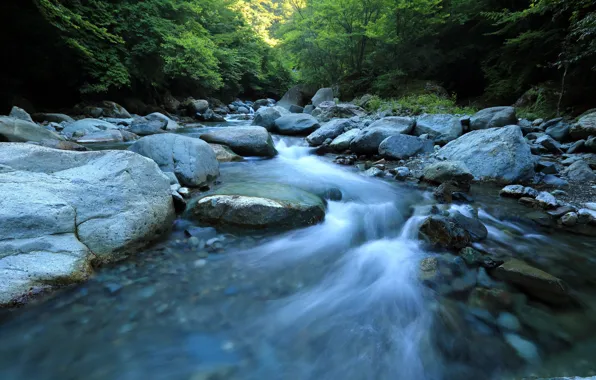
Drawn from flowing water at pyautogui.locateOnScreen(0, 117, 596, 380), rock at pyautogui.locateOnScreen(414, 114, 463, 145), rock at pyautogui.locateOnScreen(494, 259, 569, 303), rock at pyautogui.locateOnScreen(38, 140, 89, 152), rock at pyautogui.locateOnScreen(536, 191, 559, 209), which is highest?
rock at pyautogui.locateOnScreen(414, 114, 463, 145)

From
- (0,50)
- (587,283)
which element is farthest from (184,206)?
(0,50)

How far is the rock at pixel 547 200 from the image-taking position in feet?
12.6

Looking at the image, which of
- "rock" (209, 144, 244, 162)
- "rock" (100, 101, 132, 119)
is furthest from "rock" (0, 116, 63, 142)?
"rock" (100, 101, 132, 119)

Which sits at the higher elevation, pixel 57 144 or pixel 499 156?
pixel 499 156

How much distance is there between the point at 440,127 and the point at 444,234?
5.26 meters

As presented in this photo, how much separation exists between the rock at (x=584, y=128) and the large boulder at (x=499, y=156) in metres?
1.89

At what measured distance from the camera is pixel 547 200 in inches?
153

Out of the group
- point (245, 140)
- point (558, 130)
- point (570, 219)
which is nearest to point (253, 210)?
point (570, 219)

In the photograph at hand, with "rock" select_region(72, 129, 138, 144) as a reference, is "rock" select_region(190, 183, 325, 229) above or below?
below

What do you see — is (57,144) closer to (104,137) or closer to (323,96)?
(104,137)

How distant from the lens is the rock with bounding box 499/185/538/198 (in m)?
4.21

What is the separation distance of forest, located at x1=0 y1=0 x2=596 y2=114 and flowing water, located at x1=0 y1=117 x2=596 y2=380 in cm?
665

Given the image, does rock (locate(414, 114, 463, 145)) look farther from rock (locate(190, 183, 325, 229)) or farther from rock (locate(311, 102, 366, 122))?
rock (locate(190, 183, 325, 229))

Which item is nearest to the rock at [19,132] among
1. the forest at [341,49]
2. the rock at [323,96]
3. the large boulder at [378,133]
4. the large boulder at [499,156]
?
the forest at [341,49]
